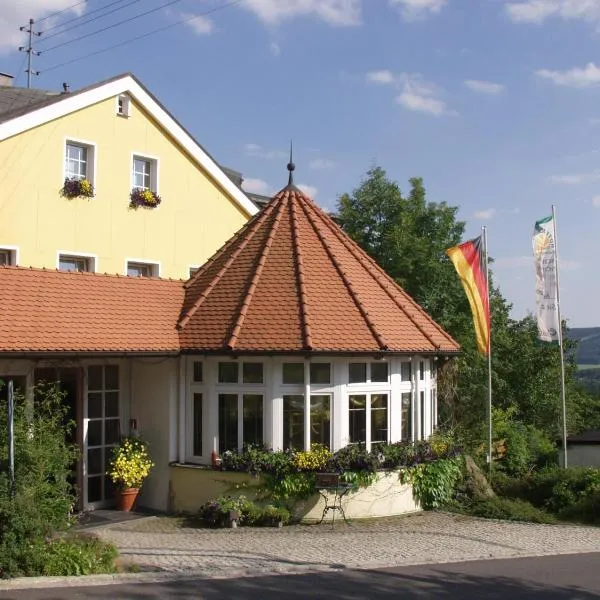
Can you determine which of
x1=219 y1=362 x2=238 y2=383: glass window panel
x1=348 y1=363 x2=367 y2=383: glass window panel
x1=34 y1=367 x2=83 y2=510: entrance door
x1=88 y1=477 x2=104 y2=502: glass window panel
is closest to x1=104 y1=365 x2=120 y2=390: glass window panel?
x1=34 y1=367 x2=83 y2=510: entrance door

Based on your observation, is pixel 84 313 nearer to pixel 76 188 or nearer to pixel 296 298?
pixel 296 298

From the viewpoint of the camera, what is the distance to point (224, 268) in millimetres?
16609

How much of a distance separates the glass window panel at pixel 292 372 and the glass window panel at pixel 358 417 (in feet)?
3.30

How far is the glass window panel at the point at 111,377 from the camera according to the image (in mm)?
15414

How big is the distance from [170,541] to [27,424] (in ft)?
8.86

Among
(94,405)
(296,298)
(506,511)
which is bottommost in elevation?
(506,511)

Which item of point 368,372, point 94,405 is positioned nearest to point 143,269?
point 94,405

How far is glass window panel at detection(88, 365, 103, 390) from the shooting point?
592 inches

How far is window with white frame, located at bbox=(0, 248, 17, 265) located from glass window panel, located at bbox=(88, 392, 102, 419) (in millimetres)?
4109

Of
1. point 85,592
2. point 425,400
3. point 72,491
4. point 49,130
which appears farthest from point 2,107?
point 85,592

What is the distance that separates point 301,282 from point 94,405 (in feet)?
14.3

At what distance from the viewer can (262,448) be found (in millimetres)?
14562

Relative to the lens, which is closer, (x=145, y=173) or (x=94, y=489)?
(x=94, y=489)

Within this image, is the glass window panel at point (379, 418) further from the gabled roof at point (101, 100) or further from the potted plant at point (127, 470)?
the gabled roof at point (101, 100)
